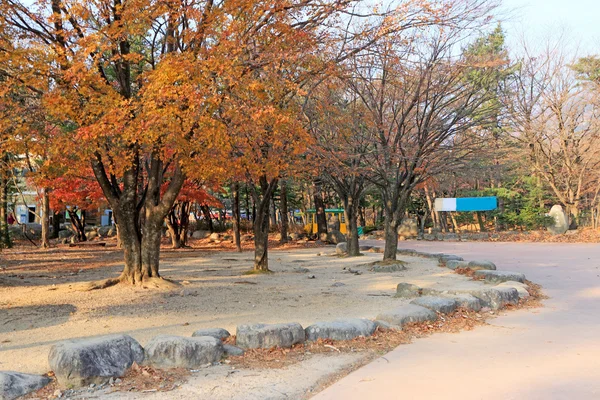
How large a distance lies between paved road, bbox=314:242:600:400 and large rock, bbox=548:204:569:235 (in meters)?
20.6

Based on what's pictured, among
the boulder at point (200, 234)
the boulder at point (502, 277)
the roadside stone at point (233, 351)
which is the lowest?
the boulder at point (502, 277)

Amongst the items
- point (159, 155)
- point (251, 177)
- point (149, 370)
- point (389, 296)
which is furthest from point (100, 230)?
point (149, 370)

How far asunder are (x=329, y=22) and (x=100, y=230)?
3001cm

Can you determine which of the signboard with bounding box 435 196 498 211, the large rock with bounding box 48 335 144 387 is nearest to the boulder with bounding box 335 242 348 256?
the signboard with bounding box 435 196 498 211

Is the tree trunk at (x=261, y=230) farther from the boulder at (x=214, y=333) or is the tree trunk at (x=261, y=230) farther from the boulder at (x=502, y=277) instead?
the boulder at (x=214, y=333)

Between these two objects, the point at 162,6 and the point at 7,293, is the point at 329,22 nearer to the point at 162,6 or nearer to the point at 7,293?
the point at 162,6

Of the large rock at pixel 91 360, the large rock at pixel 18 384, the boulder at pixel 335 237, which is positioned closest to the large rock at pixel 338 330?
the large rock at pixel 91 360

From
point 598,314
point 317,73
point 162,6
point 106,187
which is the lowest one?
point 598,314

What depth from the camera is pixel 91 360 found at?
419cm

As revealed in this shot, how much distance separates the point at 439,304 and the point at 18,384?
5184 millimetres

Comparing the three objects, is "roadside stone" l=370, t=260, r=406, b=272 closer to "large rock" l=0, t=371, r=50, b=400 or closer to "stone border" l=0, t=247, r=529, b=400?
"stone border" l=0, t=247, r=529, b=400

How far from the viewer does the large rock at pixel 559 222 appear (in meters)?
25.7

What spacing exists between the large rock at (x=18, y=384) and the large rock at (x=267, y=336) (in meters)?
1.89

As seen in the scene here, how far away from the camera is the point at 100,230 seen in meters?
34.7
